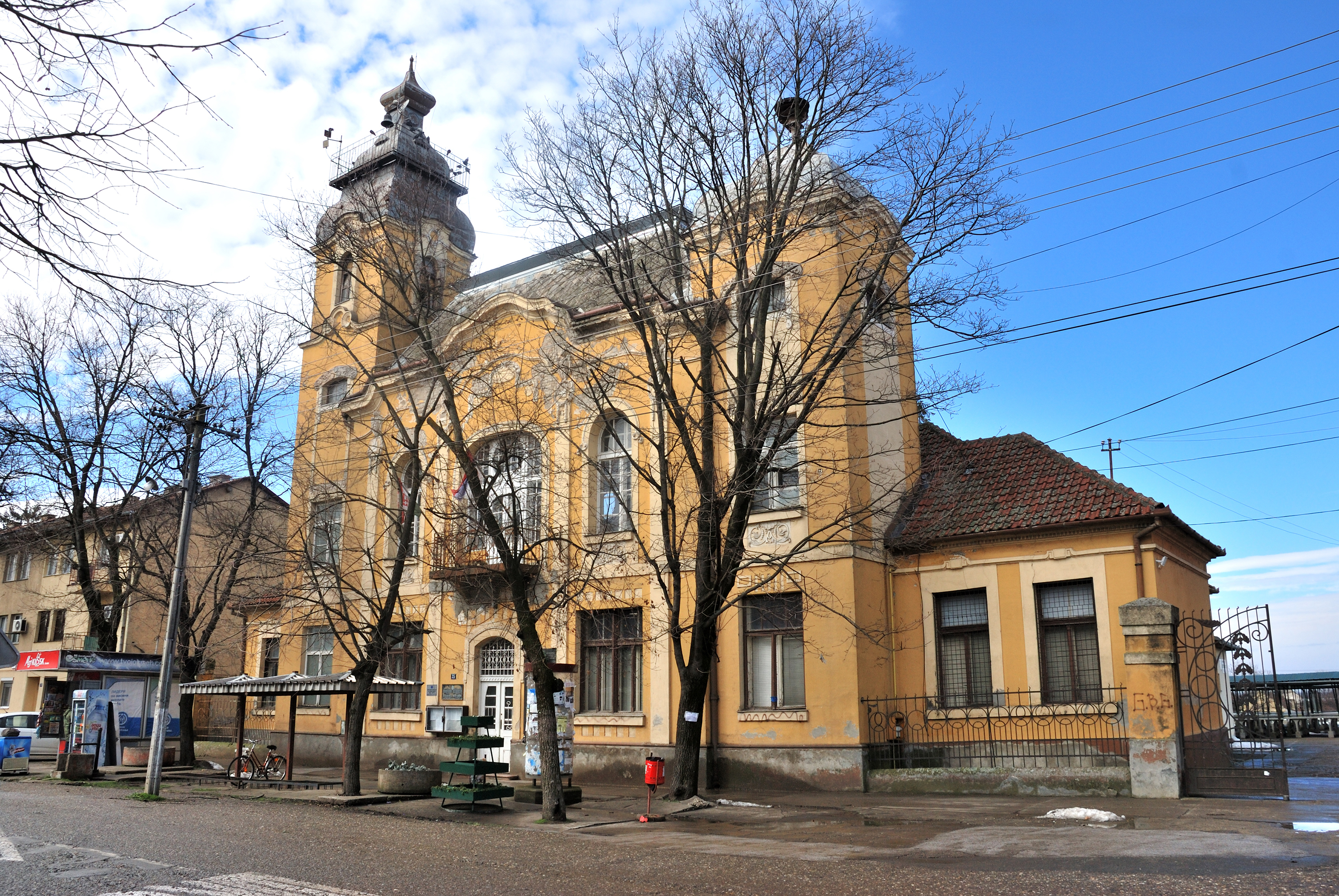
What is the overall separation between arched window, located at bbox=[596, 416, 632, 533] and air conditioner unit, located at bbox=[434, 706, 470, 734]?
234 inches

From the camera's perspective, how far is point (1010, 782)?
17828 millimetres

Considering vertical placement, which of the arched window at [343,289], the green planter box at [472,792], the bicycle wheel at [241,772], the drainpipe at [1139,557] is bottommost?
the bicycle wheel at [241,772]

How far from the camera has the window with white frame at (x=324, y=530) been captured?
25062 millimetres

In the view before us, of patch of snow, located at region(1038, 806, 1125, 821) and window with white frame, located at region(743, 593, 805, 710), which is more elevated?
window with white frame, located at region(743, 593, 805, 710)

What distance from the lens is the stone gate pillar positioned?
1569 centimetres

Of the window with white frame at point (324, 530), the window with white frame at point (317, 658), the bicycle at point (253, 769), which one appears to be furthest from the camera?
the window with white frame at point (317, 658)

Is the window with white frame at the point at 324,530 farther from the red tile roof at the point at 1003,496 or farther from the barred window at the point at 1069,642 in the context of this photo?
the barred window at the point at 1069,642

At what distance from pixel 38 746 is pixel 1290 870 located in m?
34.7

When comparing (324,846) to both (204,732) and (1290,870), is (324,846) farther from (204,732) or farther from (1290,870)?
(204,732)

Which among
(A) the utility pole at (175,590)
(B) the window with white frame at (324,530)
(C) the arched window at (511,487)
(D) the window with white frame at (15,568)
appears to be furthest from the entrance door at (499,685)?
(D) the window with white frame at (15,568)

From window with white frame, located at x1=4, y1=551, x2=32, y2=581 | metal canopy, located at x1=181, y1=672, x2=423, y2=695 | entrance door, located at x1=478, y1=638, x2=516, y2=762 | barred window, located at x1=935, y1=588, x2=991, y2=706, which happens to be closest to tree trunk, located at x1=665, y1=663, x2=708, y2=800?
barred window, located at x1=935, y1=588, x2=991, y2=706

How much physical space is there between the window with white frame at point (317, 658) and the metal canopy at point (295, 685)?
504cm

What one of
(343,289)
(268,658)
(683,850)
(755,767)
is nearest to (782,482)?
(755,767)

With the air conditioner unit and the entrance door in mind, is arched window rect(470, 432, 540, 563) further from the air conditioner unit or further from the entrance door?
the air conditioner unit
